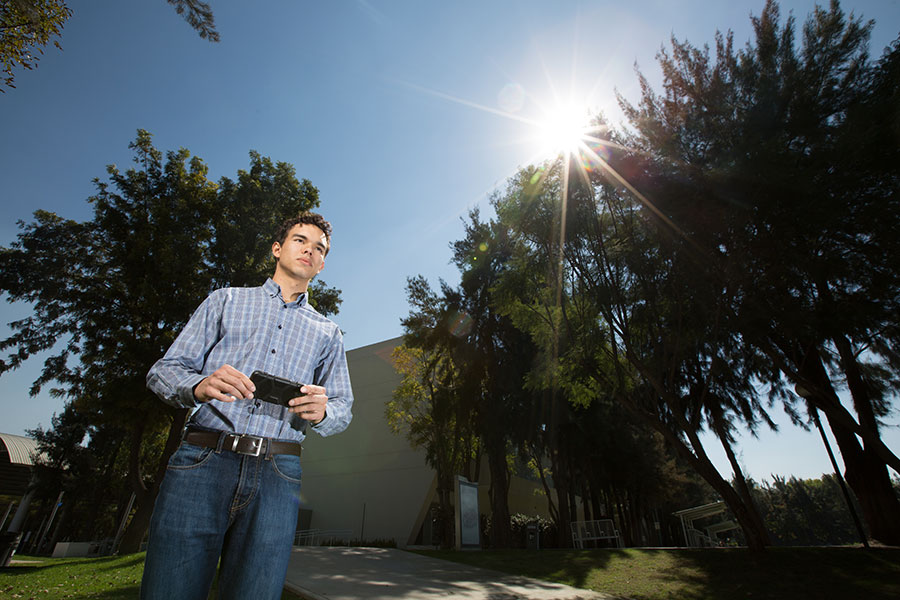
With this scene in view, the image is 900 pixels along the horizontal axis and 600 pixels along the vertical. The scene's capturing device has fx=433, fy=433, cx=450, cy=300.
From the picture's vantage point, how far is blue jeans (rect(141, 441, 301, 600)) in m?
1.48

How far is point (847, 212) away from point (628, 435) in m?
19.3

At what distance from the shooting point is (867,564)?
9086 millimetres

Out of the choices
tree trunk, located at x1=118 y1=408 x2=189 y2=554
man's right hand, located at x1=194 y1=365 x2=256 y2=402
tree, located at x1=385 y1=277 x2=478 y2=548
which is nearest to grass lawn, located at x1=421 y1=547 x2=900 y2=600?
tree, located at x1=385 y1=277 x2=478 y2=548

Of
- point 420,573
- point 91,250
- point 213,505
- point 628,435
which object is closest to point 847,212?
point 420,573

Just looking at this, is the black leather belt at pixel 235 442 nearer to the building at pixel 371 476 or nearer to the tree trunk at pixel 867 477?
the tree trunk at pixel 867 477

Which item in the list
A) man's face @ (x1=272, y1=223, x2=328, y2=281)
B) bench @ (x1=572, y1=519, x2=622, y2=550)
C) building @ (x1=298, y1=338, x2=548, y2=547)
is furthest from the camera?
building @ (x1=298, y1=338, x2=548, y2=547)

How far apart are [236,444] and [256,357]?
14.9 inches

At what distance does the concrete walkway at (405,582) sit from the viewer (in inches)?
248

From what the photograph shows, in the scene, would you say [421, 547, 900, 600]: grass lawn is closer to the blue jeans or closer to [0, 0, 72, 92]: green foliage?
the blue jeans

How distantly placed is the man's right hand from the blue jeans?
0.79 ft

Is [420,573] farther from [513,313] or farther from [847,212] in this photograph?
[847,212]

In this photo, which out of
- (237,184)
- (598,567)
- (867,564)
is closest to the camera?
(867,564)

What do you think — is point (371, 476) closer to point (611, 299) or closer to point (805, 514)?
point (611, 299)

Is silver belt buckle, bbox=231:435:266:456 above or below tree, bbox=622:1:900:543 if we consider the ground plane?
below
